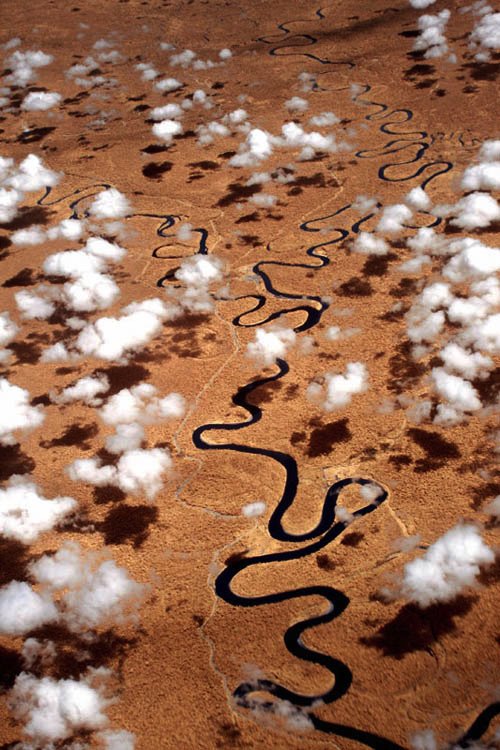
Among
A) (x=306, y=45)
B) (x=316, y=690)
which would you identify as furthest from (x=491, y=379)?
(x=306, y=45)

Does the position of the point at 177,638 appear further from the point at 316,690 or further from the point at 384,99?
the point at 384,99

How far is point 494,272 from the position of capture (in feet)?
19.7

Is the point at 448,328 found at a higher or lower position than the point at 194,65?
lower

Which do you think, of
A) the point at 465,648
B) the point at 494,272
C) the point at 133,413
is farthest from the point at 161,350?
the point at 465,648

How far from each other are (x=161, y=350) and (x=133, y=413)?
81 cm

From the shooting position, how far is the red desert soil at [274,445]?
3.42m

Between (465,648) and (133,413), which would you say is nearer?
(465,648)

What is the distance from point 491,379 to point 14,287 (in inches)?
185

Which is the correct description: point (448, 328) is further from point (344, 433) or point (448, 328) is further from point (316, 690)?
point (316, 690)

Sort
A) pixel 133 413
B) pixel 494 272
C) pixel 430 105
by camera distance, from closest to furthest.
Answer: pixel 133 413
pixel 494 272
pixel 430 105

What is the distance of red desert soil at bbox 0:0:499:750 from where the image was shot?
3.42 m

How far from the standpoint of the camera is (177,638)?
3.69 metres

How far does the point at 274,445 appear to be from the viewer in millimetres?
4762

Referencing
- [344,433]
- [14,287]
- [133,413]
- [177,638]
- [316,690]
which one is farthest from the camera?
[14,287]
